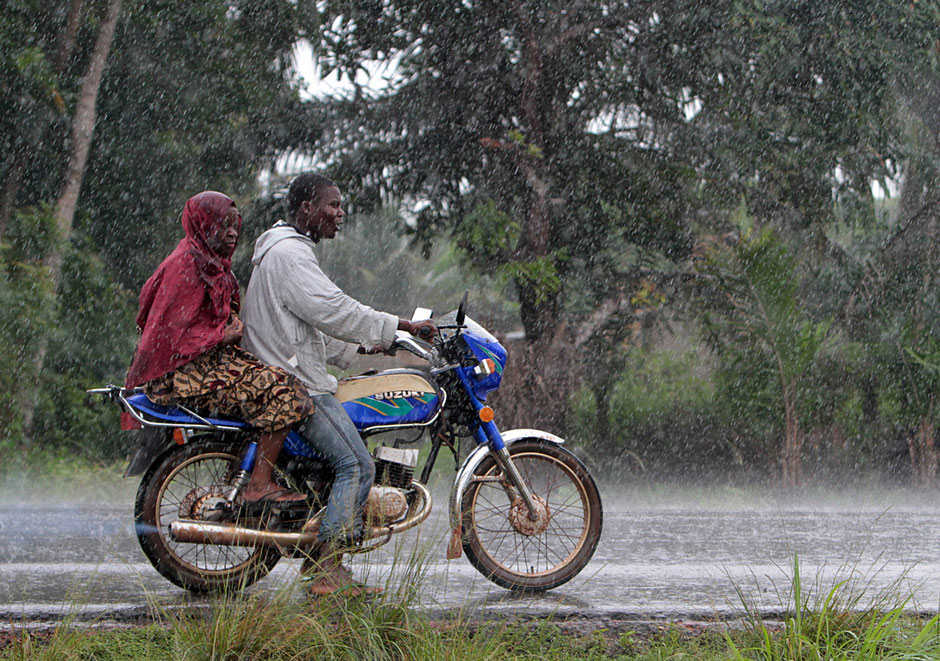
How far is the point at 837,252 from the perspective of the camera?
43.8 ft

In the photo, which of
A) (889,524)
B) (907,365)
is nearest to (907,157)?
(907,365)

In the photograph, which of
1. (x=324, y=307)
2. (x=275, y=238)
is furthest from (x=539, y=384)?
(x=324, y=307)

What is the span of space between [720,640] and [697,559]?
2.41 metres

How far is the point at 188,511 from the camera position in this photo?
4.68 meters

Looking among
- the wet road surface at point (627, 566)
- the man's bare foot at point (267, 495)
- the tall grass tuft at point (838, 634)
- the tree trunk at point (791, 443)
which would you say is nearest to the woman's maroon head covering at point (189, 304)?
the man's bare foot at point (267, 495)

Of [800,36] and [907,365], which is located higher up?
[800,36]

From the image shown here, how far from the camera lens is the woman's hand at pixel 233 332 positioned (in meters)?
4.64

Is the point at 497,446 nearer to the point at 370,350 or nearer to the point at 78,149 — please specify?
the point at 370,350

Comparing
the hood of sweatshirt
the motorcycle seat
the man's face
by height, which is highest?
the man's face

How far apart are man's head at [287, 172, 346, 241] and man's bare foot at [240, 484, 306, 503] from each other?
122 cm

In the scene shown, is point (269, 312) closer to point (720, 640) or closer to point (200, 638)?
point (200, 638)

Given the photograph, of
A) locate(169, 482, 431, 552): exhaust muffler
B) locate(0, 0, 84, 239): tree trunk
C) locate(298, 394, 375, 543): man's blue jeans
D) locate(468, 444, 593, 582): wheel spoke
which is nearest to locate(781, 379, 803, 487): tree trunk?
locate(468, 444, 593, 582): wheel spoke

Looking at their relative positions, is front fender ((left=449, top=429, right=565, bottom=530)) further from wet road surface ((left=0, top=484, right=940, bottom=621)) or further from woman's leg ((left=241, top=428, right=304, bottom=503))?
woman's leg ((left=241, top=428, right=304, bottom=503))

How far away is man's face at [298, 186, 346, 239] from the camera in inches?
193
